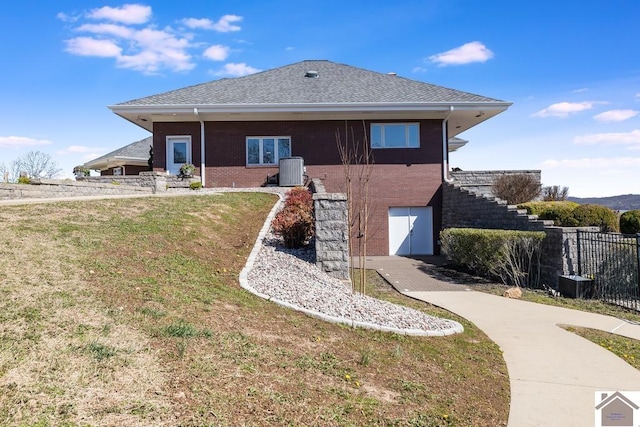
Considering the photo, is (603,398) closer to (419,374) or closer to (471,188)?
(419,374)

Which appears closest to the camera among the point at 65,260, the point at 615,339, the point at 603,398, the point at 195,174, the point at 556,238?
the point at 603,398

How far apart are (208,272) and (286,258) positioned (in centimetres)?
233

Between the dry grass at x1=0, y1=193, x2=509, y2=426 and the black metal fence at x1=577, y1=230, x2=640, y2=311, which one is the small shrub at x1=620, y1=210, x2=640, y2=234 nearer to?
the black metal fence at x1=577, y1=230, x2=640, y2=311

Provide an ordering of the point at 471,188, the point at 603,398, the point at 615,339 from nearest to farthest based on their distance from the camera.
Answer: the point at 603,398 → the point at 615,339 → the point at 471,188

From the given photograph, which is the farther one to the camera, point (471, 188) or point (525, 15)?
point (471, 188)

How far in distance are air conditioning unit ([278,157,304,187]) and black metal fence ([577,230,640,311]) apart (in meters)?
10.3

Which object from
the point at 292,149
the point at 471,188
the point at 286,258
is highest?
the point at 292,149

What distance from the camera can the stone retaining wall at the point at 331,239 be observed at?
8.20 meters

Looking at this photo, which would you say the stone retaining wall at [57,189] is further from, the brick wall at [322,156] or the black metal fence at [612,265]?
the black metal fence at [612,265]

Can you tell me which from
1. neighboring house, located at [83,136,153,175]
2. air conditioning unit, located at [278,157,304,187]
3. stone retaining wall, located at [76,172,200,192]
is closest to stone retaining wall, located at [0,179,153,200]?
stone retaining wall, located at [76,172,200,192]

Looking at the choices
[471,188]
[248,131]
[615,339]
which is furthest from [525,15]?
[248,131]

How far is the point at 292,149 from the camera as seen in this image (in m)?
17.6

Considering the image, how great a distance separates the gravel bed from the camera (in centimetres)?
558

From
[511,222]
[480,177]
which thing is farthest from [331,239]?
[480,177]
